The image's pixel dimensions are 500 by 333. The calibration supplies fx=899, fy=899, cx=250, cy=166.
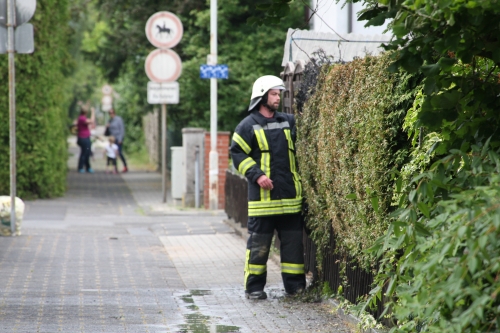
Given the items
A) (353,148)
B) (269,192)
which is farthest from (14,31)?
(353,148)

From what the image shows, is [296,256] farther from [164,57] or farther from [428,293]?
[164,57]

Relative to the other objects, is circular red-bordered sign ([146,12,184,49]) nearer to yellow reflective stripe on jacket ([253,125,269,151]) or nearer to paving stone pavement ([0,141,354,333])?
paving stone pavement ([0,141,354,333])

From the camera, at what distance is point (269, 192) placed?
25.4ft

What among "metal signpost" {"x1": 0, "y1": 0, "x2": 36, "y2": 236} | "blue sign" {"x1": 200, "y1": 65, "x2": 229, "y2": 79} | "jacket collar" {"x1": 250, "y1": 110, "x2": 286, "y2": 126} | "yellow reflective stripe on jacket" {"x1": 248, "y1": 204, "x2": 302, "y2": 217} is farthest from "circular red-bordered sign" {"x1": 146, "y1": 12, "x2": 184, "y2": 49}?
"yellow reflective stripe on jacket" {"x1": 248, "y1": 204, "x2": 302, "y2": 217}

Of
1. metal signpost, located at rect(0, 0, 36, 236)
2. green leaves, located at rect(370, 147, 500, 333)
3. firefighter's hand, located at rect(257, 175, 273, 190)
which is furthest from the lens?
metal signpost, located at rect(0, 0, 36, 236)

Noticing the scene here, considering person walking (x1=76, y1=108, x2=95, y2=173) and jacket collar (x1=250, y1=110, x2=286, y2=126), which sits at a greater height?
jacket collar (x1=250, y1=110, x2=286, y2=126)

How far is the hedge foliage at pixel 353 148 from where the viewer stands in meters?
5.70

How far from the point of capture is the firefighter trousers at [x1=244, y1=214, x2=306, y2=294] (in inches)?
309

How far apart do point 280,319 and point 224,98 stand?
12.7m

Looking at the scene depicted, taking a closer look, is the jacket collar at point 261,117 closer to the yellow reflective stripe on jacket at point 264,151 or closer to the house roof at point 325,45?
the yellow reflective stripe on jacket at point 264,151

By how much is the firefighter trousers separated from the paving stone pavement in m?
0.18

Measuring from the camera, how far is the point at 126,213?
1620cm

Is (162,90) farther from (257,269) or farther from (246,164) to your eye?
(257,269)

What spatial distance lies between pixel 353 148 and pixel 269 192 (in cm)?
144
